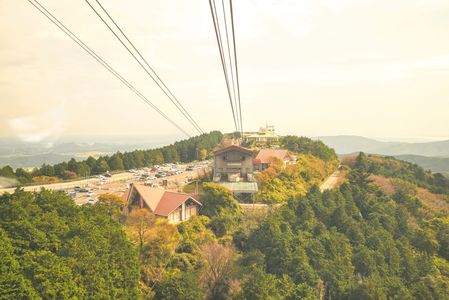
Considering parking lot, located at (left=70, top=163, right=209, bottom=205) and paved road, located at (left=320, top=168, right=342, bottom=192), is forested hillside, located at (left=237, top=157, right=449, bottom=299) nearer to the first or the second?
paved road, located at (left=320, top=168, right=342, bottom=192)

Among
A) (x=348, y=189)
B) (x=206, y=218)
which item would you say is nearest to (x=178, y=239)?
(x=206, y=218)

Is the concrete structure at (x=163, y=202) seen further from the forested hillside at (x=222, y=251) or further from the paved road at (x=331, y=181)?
the paved road at (x=331, y=181)

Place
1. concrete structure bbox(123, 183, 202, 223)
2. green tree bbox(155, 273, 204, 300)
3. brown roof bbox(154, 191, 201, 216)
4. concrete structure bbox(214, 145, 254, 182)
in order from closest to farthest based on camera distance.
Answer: green tree bbox(155, 273, 204, 300) → brown roof bbox(154, 191, 201, 216) → concrete structure bbox(123, 183, 202, 223) → concrete structure bbox(214, 145, 254, 182)

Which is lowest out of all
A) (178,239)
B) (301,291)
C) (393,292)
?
(393,292)

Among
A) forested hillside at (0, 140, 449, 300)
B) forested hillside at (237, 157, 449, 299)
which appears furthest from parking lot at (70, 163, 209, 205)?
forested hillside at (237, 157, 449, 299)

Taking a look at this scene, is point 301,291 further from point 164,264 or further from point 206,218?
point 206,218

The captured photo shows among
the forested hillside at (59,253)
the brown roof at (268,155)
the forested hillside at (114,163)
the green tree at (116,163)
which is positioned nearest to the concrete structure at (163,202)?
the forested hillside at (59,253)

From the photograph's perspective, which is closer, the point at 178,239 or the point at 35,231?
the point at 35,231
